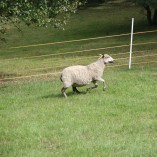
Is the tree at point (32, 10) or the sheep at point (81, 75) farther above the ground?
the tree at point (32, 10)

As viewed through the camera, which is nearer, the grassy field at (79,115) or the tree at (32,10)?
the grassy field at (79,115)

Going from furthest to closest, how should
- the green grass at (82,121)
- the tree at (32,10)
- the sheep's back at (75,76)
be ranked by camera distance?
the tree at (32,10)
the sheep's back at (75,76)
the green grass at (82,121)

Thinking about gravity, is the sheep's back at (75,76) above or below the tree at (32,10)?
below

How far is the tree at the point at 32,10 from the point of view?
17578mm

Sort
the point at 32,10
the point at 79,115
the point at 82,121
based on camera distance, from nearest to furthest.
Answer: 1. the point at 82,121
2. the point at 79,115
3. the point at 32,10

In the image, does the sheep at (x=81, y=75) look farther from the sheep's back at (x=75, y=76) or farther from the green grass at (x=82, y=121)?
the green grass at (x=82, y=121)

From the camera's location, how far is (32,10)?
59.4 feet

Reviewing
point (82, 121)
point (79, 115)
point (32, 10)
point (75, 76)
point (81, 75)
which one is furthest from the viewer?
point (32, 10)

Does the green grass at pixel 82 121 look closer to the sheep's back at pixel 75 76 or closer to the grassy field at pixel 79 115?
the grassy field at pixel 79 115

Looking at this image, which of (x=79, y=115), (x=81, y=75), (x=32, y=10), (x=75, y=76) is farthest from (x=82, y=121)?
(x=32, y=10)

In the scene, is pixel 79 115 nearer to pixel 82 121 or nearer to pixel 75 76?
pixel 82 121

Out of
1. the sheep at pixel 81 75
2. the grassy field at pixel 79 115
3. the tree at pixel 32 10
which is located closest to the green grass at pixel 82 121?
the grassy field at pixel 79 115

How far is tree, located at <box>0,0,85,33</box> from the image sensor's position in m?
17.6

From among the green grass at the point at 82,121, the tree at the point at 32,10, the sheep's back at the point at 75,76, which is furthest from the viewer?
the tree at the point at 32,10
